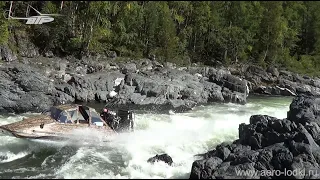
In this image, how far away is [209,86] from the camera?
118 feet

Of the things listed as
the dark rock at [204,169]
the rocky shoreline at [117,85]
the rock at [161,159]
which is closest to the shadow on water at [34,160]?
the rock at [161,159]

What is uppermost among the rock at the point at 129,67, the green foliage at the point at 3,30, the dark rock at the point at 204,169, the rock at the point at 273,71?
the green foliage at the point at 3,30

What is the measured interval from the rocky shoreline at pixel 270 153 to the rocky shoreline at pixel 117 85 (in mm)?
13042

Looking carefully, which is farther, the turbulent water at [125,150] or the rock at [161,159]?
the rock at [161,159]

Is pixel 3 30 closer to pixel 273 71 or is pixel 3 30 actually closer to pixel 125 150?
pixel 125 150

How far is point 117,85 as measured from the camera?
32594 millimetres

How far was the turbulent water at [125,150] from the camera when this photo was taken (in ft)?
47.8

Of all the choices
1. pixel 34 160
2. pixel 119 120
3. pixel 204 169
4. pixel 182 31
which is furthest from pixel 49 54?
pixel 204 169

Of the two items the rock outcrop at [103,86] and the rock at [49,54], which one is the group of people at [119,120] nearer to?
the rock outcrop at [103,86]

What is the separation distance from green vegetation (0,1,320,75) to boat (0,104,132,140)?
25955 millimetres

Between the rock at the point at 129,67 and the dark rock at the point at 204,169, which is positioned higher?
the rock at the point at 129,67

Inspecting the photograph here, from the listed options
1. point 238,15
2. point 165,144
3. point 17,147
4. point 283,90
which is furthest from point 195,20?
point 17,147

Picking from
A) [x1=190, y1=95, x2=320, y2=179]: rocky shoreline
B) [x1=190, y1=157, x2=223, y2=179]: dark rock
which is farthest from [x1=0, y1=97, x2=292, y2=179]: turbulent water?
[x1=190, y1=95, x2=320, y2=179]: rocky shoreline

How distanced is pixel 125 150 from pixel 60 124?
3.46m
